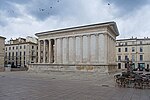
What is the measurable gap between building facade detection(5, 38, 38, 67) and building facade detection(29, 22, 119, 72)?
26.2m

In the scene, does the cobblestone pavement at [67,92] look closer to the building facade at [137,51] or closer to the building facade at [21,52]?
the building facade at [137,51]

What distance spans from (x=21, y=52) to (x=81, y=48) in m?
42.2

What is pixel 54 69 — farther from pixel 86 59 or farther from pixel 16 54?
pixel 16 54

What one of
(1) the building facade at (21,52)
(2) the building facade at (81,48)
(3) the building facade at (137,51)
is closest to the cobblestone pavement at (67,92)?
(2) the building facade at (81,48)

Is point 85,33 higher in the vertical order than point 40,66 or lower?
higher

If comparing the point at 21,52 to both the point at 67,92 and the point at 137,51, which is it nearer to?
the point at 137,51

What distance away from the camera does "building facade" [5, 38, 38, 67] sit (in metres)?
76.5

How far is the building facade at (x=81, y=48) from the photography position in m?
39.7

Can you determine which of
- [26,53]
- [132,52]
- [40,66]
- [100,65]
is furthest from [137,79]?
[26,53]

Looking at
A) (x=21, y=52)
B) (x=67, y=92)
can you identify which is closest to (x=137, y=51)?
(x=21, y=52)

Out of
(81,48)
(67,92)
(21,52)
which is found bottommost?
(67,92)

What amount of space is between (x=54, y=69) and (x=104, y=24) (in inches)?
657

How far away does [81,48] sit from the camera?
1705 inches

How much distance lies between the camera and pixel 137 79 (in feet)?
54.9
